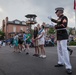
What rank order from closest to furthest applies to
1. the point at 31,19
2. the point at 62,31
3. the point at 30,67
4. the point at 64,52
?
the point at 64,52 → the point at 62,31 → the point at 30,67 → the point at 31,19

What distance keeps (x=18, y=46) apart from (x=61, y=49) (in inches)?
354

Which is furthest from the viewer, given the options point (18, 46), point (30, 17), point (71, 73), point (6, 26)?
point (6, 26)

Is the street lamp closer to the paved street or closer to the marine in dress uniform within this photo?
the paved street

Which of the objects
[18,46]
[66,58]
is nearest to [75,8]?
[66,58]

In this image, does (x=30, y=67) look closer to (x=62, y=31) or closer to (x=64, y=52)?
(x=64, y=52)

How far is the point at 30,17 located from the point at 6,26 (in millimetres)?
35216

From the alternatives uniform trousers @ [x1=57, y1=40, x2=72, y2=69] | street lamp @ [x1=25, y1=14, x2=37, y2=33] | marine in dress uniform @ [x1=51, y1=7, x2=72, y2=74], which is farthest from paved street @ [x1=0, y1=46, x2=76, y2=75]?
street lamp @ [x1=25, y1=14, x2=37, y2=33]

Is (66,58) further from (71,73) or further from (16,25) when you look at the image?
(16,25)

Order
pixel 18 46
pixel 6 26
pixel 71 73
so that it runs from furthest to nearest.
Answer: pixel 6 26 → pixel 18 46 → pixel 71 73

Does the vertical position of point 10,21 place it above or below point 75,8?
above

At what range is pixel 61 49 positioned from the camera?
20.8 feet

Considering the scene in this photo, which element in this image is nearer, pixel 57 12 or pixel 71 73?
pixel 71 73

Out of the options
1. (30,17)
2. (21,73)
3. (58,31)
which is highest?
(30,17)

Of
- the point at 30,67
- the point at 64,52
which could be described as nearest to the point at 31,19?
the point at 30,67
